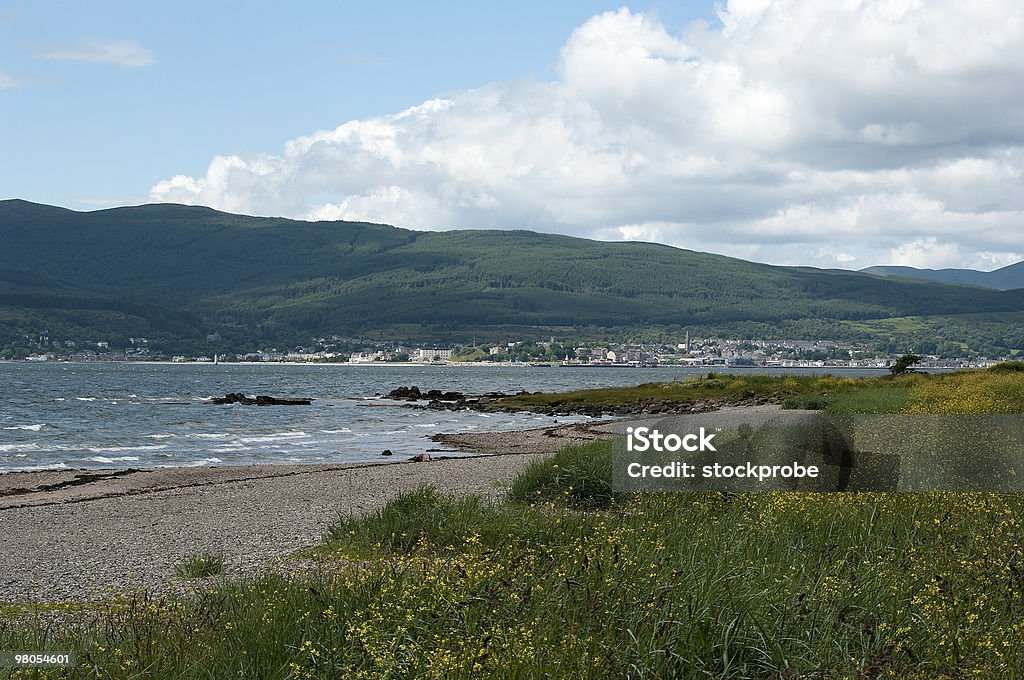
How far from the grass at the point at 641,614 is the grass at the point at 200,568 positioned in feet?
5.34

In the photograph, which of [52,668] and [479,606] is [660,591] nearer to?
[479,606]

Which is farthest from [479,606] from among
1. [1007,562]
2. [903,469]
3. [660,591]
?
[903,469]

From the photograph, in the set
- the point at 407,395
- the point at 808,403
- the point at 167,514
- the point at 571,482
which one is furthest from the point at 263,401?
the point at 571,482

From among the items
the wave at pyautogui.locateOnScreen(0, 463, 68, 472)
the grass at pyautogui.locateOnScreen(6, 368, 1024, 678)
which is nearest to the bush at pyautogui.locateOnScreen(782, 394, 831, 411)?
the wave at pyautogui.locateOnScreen(0, 463, 68, 472)

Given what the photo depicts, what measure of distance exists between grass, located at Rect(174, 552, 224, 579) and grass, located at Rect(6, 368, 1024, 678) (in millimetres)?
1628

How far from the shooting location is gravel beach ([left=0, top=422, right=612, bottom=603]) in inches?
470

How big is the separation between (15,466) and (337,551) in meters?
27.6

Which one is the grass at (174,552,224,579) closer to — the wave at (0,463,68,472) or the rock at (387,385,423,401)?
the wave at (0,463,68,472)

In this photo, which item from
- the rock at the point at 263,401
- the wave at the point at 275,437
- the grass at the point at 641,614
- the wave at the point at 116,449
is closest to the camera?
the grass at the point at 641,614

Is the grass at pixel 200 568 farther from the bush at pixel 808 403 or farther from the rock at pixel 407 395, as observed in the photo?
the rock at pixel 407 395

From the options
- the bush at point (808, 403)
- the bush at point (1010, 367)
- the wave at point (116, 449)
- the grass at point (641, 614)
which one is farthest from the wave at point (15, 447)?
the bush at point (1010, 367)

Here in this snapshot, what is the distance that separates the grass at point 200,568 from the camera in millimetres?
10953

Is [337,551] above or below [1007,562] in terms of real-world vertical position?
below

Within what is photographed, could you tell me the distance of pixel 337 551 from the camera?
1098 centimetres
